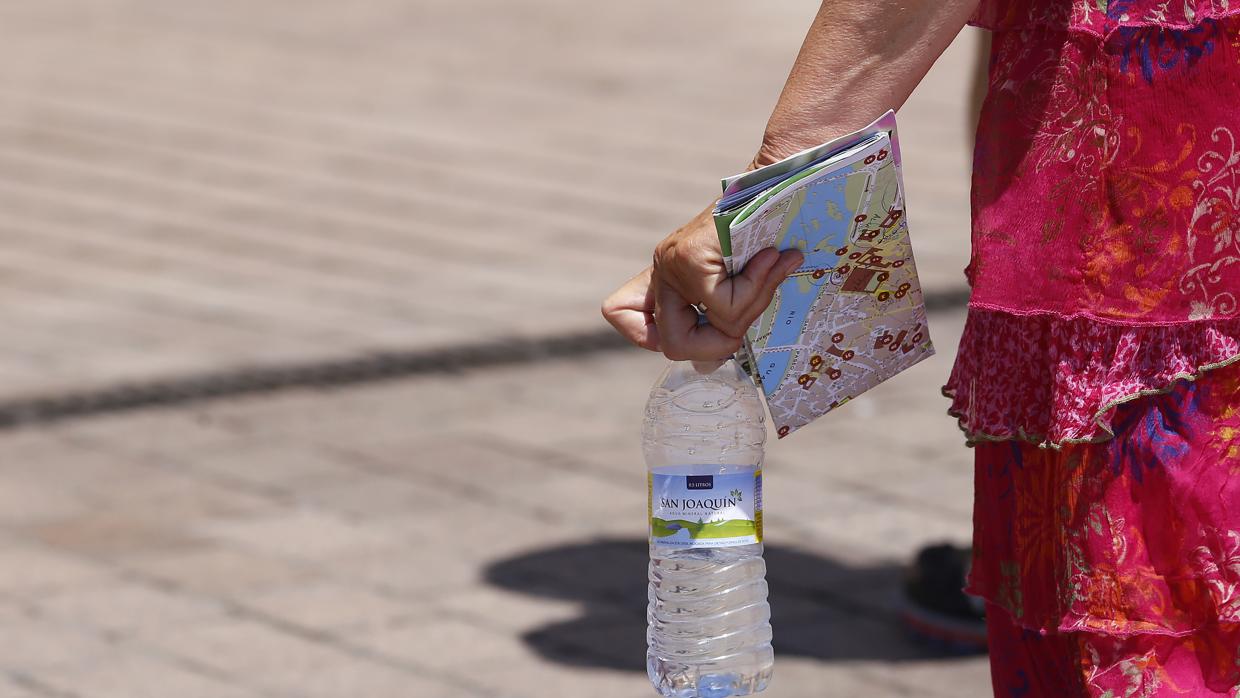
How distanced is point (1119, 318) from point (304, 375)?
433 cm

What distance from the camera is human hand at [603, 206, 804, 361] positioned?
2219mm

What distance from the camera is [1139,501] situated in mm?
2199

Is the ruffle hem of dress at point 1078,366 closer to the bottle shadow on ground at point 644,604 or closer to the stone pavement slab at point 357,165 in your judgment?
the bottle shadow on ground at point 644,604

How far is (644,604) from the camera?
14.4 ft

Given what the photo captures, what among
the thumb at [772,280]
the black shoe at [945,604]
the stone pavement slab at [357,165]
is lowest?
the black shoe at [945,604]

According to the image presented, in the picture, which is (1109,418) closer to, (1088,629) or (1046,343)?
(1046,343)

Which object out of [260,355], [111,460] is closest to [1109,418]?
[111,460]

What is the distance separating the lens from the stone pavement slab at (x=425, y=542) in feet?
13.1

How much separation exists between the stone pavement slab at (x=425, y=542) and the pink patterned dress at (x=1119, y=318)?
169 cm

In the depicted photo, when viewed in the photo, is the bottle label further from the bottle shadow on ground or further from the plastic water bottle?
the bottle shadow on ground

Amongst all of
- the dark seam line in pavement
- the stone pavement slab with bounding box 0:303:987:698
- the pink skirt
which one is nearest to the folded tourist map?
the pink skirt

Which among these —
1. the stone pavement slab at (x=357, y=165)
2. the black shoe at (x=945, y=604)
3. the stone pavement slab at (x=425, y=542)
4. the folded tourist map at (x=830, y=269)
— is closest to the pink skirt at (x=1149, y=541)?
the folded tourist map at (x=830, y=269)

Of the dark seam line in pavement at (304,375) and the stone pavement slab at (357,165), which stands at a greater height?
the stone pavement slab at (357,165)

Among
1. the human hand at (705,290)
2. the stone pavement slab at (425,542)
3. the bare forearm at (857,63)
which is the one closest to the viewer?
the bare forearm at (857,63)
